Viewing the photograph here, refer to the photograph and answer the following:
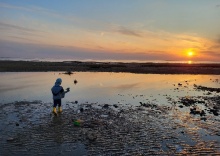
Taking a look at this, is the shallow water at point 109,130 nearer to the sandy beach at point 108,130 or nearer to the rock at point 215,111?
the sandy beach at point 108,130

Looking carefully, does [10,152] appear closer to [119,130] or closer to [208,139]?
[119,130]

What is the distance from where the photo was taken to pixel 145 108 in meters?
19.7

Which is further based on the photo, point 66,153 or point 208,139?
point 208,139

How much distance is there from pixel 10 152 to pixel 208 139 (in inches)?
356

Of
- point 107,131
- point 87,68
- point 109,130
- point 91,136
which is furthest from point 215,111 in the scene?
point 87,68

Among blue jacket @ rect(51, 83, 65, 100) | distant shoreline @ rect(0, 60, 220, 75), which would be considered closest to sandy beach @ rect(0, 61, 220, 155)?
blue jacket @ rect(51, 83, 65, 100)

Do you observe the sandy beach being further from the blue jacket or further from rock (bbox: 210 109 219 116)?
the blue jacket

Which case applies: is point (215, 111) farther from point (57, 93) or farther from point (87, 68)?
point (87, 68)

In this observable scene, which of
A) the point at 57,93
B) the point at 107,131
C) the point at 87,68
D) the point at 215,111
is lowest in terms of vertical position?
the point at 107,131

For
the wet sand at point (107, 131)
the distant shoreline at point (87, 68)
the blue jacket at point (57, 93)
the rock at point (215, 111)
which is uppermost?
the distant shoreline at point (87, 68)

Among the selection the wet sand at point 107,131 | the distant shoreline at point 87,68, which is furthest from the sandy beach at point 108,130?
the distant shoreline at point 87,68

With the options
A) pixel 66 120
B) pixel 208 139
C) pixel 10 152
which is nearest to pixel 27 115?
pixel 66 120

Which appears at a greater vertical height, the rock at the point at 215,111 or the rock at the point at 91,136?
the rock at the point at 215,111

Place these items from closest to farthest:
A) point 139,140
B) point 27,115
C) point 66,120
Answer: point 139,140 → point 66,120 → point 27,115
